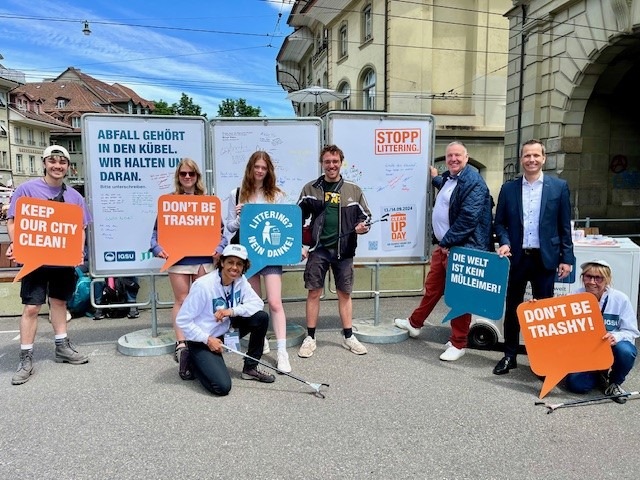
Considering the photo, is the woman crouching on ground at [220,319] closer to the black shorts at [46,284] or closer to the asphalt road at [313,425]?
the asphalt road at [313,425]

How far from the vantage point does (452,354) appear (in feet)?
14.7

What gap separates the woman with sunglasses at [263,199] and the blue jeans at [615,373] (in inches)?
88.5

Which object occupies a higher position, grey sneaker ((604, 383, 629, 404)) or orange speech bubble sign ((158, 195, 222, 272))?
orange speech bubble sign ((158, 195, 222, 272))

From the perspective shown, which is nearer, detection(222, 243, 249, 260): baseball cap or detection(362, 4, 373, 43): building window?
detection(222, 243, 249, 260): baseball cap

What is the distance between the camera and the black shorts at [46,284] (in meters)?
4.04

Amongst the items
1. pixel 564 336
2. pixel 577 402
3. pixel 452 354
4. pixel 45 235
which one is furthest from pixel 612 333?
pixel 45 235

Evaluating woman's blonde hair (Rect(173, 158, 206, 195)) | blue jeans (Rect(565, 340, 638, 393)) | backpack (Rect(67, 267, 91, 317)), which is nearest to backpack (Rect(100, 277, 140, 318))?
backpack (Rect(67, 267, 91, 317))

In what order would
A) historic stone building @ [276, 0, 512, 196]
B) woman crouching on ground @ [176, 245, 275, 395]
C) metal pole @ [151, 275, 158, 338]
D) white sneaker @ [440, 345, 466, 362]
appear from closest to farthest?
woman crouching on ground @ [176, 245, 275, 395] < white sneaker @ [440, 345, 466, 362] < metal pole @ [151, 275, 158, 338] < historic stone building @ [276, 0, 512, 196]

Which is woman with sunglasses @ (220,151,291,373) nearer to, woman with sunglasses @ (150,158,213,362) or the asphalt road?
woman with sunglasses @ (150,158,213,362)

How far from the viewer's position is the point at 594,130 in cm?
1323

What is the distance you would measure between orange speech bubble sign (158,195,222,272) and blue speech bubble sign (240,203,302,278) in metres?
0.30

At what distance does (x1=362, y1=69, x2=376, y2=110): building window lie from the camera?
23.3 meters

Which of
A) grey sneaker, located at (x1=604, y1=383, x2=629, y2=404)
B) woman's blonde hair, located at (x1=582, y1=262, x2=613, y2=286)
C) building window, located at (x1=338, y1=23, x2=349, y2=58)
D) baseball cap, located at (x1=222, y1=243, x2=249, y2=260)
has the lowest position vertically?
grey sneaker, located at (x1=604, y1=383, x2=629, y2=404)

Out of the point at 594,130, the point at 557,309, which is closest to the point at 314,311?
the point at 557,309
